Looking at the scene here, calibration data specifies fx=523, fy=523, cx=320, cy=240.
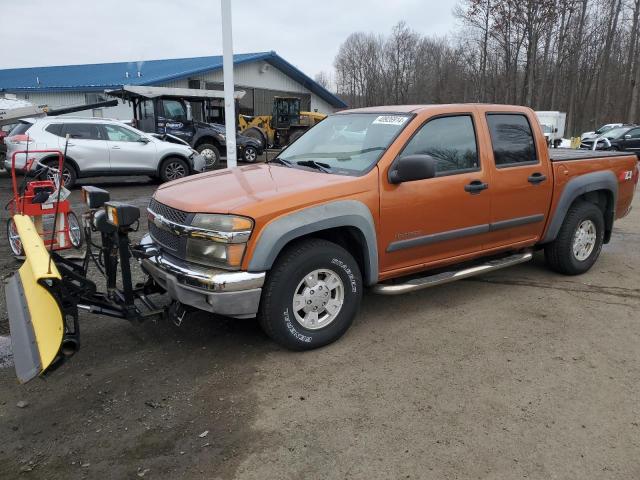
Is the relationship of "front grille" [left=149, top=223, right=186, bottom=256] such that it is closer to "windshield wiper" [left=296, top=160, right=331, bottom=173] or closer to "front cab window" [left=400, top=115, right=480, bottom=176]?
"windshield wiper" [left=296, top=160, right=331, bottom=173]

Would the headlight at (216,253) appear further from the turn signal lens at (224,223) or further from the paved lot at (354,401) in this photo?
the paved lot at (354,401)

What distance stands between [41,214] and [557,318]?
5888 mm

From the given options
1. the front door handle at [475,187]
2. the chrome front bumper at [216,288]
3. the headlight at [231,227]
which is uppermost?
the front door handle at [475,187]

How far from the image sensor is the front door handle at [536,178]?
510 centimetres

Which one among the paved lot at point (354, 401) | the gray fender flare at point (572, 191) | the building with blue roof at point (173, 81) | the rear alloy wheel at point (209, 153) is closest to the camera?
the paved lot at point (354, 401)

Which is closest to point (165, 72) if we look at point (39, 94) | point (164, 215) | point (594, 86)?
point (39, 94)

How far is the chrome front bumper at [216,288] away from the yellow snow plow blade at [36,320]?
2.67 feet

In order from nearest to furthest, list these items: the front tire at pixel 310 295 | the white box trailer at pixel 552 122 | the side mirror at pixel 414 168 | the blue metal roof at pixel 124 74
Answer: the front tire at pixel 310 295, the side mirror at pixel 414 168, the white box trailer at pixel 552 122, the blue metal roof at pixel 124 74

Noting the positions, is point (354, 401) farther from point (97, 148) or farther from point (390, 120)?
point (97, 148)

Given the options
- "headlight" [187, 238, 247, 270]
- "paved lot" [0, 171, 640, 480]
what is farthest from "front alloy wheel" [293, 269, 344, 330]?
"headlight" [187, 238, 247, 270]

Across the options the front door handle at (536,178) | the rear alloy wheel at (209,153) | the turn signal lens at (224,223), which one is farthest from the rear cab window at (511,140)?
the rear alloy wheel at (209,153)

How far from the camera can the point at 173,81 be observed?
93.7 ft

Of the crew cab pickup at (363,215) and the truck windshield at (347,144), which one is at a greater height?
the truck windshield at (347,144)

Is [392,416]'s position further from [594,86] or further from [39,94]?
[594,86]
